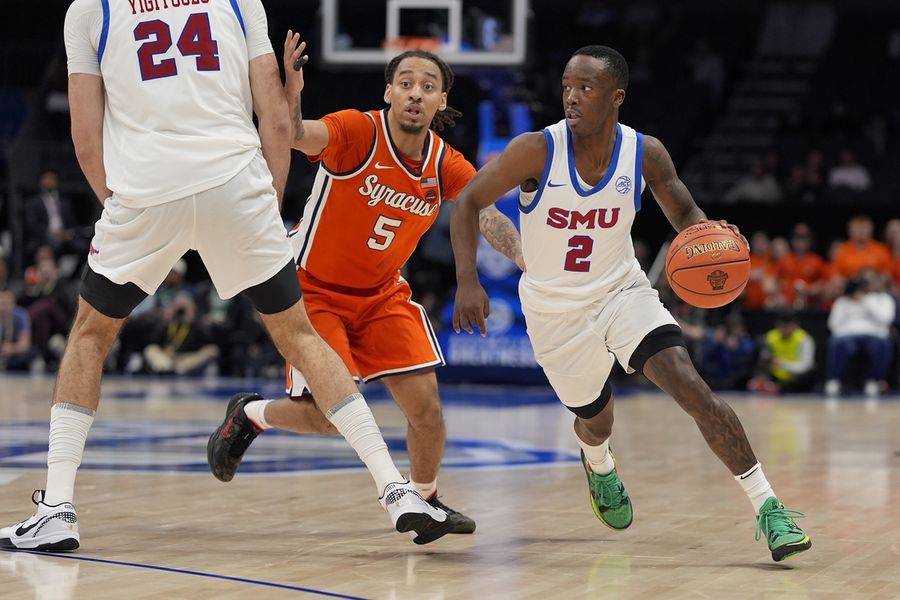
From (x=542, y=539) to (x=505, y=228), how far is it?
1.24 metres

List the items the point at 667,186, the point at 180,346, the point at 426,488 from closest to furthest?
1. the point at 667,186
2. the point at 426,488
3. the point at 180,346

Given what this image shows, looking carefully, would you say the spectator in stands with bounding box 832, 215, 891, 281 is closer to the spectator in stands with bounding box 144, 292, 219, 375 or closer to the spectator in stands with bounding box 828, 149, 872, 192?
the spectator in stands with bounding box 828, 149, 872, 192

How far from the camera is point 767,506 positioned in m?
4.82

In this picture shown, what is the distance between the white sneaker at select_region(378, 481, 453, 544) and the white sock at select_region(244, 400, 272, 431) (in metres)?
1.22

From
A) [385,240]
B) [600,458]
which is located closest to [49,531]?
[385,240]

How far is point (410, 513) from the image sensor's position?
15.0 ft

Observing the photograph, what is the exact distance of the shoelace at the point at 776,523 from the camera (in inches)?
185

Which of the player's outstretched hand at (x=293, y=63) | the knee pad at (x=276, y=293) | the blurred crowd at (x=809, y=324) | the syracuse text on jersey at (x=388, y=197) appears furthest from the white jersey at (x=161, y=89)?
the blurred crowd at (x=809, y=324)

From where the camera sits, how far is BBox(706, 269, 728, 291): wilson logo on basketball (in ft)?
16.9

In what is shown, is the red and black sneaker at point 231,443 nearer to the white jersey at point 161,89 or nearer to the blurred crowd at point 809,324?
the white jersey at point 161,89

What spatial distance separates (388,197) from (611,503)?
1517 millimetres

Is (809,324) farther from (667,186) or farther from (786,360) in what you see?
(667,186)

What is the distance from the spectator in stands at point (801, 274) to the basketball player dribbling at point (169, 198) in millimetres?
11480

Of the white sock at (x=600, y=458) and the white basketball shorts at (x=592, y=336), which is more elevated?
the white basketball shorts at (x=592, y=336)
